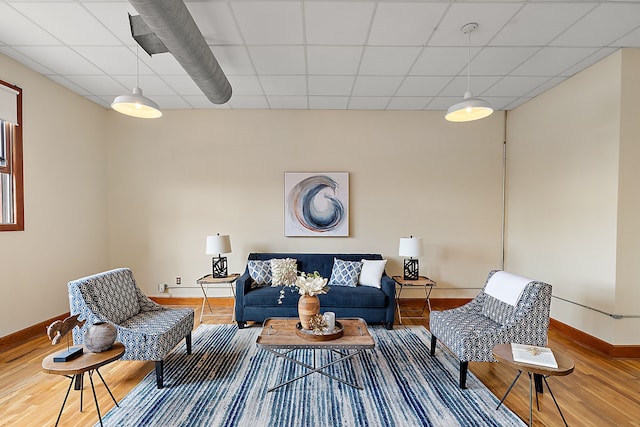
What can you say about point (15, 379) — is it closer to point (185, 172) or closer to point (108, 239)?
point (108, 239)

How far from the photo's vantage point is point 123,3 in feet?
7.88

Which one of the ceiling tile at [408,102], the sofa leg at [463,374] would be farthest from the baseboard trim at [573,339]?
the ceiling tile at [408,102]

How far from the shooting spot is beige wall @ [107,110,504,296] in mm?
4840

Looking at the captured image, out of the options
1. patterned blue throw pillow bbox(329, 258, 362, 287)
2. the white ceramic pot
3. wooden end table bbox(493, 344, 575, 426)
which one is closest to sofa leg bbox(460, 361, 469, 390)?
wooden end table bbox(493, 344, 575, 426)

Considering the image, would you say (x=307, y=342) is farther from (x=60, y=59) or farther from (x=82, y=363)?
(x=60, y=59)

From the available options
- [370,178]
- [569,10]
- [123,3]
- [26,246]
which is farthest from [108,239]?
[569,10]

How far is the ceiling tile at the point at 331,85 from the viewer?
370 cm

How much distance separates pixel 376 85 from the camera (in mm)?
3895

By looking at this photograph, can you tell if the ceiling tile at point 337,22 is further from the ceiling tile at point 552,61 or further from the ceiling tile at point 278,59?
Answer: the ceiling tile at point 552,61

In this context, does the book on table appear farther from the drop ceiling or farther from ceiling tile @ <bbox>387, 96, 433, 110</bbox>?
ceiling tile @ <bbox>387, 96, 433, 110</bbox>

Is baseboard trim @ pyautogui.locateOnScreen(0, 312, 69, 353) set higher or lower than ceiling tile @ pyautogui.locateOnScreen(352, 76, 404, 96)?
lower

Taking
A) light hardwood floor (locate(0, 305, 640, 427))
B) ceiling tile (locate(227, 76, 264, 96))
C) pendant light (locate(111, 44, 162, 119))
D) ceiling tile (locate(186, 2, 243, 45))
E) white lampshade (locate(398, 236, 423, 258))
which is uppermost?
ceiling tile (locate(186, 2, 243, 45))

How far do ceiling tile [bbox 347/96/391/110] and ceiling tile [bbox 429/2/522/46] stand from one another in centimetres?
140

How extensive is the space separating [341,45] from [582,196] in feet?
10.6
